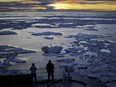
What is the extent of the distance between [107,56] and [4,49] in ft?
33.2

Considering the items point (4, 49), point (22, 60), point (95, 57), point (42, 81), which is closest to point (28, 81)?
point (42, 81)

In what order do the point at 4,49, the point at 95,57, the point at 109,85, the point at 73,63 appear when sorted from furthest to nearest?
1. the point at 4,49
2. the point at 95,57
3. the point at 73,63
4. the point at 109,85

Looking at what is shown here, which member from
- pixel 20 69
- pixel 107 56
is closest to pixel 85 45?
pixel 107 56

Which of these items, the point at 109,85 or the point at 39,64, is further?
the point at 39,64

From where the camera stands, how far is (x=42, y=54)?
25562 millimetres

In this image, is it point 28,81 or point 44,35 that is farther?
point 44,35

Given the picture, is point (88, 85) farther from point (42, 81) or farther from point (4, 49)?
point (4, 49)

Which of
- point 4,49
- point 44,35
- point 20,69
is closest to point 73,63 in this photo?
point 20,69

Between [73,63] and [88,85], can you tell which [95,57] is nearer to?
[73,63]

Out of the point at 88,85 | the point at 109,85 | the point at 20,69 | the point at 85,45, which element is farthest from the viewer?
the point at 85,45

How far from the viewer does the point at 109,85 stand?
14.9 metres

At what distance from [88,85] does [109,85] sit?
1.87m

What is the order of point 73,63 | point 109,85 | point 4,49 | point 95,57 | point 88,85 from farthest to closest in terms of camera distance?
point 4,49, point 95,57, point 73,63, point 109,85, point 88,85

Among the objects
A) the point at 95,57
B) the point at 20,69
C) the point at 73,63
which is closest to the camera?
the point at 20,69
